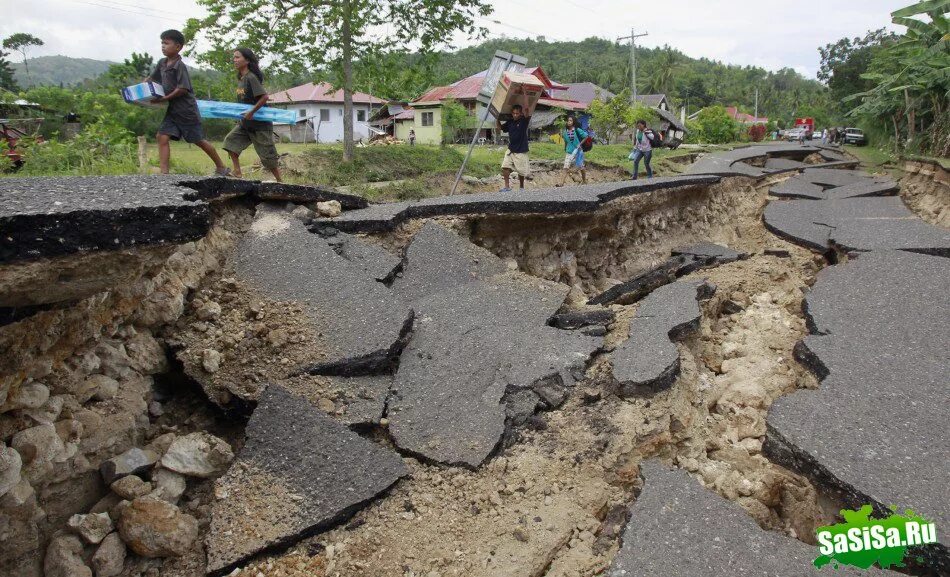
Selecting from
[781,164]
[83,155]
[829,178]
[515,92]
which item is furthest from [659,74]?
[83,155]

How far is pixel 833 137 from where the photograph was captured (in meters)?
36.0

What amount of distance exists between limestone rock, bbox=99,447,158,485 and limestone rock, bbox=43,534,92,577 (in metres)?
0.26

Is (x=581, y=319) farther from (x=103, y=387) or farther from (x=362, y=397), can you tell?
(x=103, y=387)

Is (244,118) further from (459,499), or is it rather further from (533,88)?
(459,499)

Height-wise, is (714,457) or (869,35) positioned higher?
(869,35)

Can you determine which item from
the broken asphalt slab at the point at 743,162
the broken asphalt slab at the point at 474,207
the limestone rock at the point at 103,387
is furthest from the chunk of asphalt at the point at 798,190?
the limestone rock at the point at 103,387

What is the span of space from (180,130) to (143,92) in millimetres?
467

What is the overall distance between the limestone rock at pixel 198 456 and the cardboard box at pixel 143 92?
14.7 ft

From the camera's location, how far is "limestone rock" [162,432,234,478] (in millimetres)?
2414

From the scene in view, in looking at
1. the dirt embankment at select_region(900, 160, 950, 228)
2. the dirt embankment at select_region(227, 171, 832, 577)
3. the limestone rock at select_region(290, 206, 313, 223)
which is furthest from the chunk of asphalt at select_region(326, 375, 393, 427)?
the dirt embankment at select_region(900, 160, 950, 228)

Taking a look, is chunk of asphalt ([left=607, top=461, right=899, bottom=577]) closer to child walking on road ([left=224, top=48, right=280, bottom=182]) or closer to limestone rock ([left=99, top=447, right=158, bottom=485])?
limestone rock ([left=99, top=447, right=158, bottom=485])

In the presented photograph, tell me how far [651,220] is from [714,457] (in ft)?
14.4

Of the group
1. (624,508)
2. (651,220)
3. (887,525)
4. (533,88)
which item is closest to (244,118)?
(533,88)

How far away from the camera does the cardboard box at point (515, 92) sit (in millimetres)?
7727
